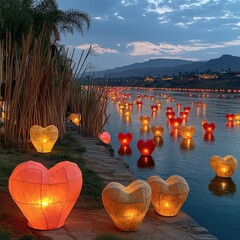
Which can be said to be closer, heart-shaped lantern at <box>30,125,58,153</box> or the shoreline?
the shoreline

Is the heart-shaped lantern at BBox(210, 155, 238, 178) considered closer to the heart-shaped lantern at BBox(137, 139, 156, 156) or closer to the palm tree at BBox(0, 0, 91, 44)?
the heart-shaped lantern at BBox(137, 139, 156, 156)

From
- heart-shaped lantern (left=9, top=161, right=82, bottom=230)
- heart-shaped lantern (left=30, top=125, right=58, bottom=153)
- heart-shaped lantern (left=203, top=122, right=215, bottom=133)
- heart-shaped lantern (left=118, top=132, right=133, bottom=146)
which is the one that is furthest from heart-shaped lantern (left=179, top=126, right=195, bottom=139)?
heart-shaped lantern (left=9, top=161, right=82, bottom=230)

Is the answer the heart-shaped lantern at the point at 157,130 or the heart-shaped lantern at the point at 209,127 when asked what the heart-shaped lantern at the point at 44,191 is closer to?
the heart-shaped lantern at the point at 157,130

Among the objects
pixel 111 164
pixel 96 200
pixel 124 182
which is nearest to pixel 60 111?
pixel 111 164

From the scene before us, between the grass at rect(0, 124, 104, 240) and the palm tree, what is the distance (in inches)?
250

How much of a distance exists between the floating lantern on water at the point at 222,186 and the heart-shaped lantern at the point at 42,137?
259 cm

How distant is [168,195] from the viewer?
3.70m

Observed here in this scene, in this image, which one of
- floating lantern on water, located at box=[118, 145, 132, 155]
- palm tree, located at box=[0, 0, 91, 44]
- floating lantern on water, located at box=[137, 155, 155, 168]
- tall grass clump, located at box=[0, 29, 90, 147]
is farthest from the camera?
palm tree, located at box=[0, 0, 91, 44]

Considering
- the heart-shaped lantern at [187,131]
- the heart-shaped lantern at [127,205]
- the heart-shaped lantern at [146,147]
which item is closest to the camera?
the heart-shaped lantern at [127,205]

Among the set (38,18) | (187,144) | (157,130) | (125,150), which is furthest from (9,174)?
(38,18)

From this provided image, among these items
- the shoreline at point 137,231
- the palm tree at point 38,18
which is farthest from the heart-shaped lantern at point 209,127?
the shoreline at point 137,231

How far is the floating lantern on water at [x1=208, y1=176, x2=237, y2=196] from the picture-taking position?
19.1ft

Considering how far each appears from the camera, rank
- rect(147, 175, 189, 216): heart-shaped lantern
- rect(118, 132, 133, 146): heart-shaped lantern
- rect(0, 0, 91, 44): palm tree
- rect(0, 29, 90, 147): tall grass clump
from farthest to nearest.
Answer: rect(0, 0, 91, 44): palm tree → rect(118, 132, 133, 146): heart-shaped lantern → rect(0, 29, 90, 147): tall grass clump → rect(147, 175, 189, 216): heart-shaped lantern

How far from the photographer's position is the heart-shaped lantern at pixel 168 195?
367 centimetres
